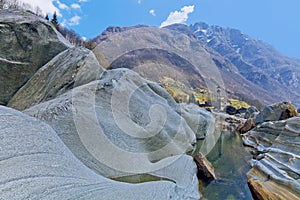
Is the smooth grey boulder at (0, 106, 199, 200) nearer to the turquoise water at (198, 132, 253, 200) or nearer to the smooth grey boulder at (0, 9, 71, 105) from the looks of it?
the turquoise water at (198, 132, 253, 200)

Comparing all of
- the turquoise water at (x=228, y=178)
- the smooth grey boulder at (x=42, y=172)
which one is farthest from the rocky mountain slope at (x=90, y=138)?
the turquoise water at (x=228, y=178)

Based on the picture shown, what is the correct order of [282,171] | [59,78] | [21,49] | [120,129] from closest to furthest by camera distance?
[120,129]
[282,171]
[59,78]
[21,49]

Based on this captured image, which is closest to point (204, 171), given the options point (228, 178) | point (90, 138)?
point (228, 178)

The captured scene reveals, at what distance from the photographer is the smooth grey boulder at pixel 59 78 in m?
5.99

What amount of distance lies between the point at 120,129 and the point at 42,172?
9.84 feet

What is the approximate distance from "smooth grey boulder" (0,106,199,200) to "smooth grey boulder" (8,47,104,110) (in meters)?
3.56

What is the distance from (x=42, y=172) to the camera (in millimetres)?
1915

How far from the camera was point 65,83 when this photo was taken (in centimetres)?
595

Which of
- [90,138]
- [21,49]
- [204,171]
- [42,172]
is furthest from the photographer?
[21,49]

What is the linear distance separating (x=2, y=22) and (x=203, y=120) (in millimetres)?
9487

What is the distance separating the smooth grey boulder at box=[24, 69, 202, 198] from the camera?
12.4 feet

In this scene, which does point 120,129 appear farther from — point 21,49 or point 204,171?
point 21,49

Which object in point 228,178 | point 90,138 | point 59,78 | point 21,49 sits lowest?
point 228,178

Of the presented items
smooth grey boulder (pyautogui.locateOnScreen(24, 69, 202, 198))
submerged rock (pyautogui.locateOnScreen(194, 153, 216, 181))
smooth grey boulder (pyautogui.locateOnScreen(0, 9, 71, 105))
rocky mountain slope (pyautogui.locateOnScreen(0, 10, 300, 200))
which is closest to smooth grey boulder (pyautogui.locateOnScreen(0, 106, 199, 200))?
rocky mountain slope (pyautogui.locateOnScreen(0, 10, 300, 200))
